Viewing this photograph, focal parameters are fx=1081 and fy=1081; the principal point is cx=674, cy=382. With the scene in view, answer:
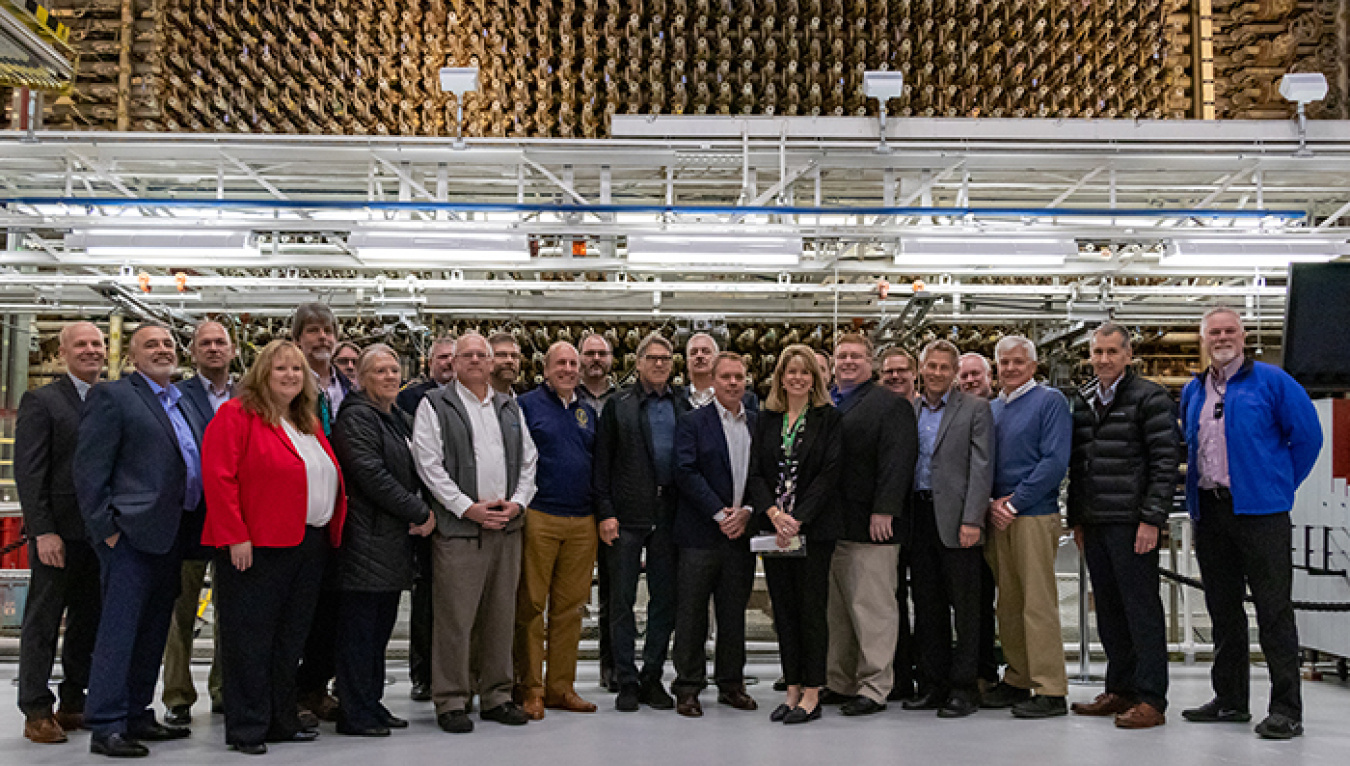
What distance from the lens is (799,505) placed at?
4328mm

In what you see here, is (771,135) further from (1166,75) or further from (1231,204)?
(1166,75)

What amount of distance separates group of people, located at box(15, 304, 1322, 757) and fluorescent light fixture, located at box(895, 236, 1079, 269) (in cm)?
309

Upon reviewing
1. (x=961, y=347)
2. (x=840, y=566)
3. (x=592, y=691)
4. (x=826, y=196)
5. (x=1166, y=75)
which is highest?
(x=1166, y=75)

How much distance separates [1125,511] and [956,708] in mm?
1048

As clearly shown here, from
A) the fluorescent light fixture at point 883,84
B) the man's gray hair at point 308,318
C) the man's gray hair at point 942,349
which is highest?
the fluorescent light fixture at point 883,84

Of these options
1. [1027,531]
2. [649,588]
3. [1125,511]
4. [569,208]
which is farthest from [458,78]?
[1125,511]

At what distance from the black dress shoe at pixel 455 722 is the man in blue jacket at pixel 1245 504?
9.39 feet

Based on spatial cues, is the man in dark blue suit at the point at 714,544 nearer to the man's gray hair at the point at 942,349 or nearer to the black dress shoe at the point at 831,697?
the black dress shoe at the point at 831,697

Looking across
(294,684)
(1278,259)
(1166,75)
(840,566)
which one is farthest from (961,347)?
(294,684)

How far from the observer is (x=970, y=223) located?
28.5 ft

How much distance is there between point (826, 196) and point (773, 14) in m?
4.41

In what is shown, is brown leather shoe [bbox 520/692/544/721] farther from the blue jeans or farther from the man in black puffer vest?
the man in black puffer vest

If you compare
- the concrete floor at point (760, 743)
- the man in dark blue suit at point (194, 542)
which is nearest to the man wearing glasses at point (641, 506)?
the concrete floor at point (760, 743)

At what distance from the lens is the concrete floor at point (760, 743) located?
3693mm
